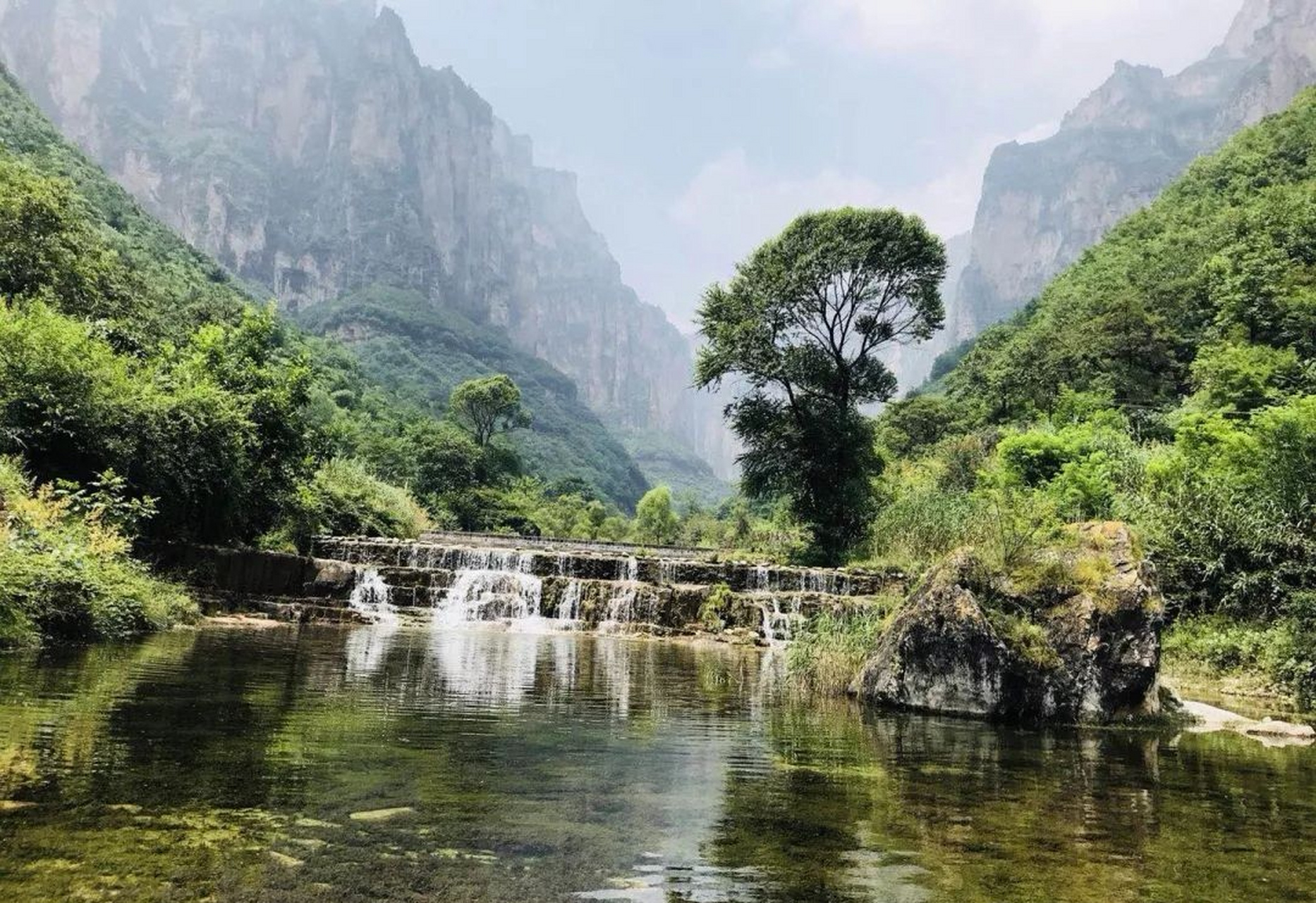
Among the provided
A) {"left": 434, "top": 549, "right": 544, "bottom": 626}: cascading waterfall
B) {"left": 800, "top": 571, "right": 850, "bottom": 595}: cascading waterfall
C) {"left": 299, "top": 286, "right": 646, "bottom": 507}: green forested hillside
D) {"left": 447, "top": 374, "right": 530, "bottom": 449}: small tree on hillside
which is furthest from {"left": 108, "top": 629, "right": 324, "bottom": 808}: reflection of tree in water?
{"left": 299, "top": 286, "right": 646, "bottom": 507}: green forested hillside

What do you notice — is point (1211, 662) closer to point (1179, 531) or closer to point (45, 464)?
point (1179, 531)

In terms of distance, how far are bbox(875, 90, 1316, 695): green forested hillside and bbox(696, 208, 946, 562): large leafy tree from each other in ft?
11.8

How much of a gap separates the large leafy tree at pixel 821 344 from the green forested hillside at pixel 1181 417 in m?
3.61

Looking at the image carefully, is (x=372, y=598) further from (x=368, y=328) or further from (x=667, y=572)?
(x=368, y=328)

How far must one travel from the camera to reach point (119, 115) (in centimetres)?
16162

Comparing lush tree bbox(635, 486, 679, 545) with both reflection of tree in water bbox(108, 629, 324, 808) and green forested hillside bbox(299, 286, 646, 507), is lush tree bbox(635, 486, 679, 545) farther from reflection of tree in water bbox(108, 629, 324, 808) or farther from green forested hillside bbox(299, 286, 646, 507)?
reflection of tree in water bbox(108, 629, 324, 808)

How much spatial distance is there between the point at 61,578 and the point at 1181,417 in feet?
120

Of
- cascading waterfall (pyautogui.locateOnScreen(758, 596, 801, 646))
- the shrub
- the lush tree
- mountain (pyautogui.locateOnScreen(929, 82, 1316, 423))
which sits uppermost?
mountain (pyautogui.locateOnScreen(929, 82, 1316, 423))

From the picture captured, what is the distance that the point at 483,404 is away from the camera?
78938 mm

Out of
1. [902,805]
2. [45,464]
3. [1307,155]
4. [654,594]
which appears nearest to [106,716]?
[902,805]

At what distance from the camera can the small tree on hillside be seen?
3105 inches

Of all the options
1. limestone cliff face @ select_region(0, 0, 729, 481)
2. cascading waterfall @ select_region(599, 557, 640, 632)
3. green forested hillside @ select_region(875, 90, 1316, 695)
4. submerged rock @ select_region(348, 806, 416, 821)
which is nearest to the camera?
submerged rock @ select_region(348, 806, 416, 821)

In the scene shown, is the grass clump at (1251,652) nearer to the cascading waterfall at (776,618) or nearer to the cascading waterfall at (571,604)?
the cascading waterfall at (776,618)

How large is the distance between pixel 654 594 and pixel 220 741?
18.4 m
